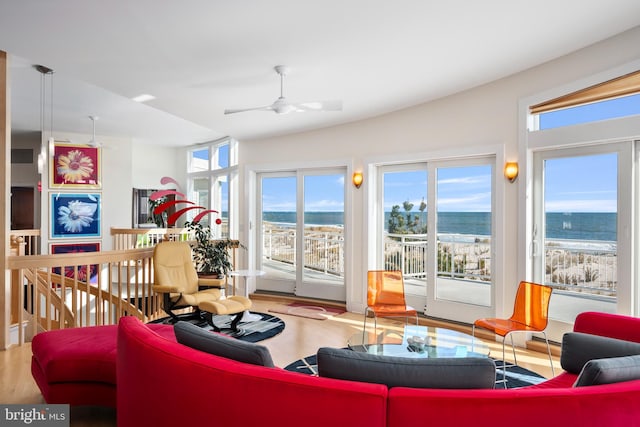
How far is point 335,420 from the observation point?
4.45 feet

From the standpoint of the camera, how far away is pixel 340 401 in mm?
1357

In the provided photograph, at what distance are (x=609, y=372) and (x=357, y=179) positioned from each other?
4.41 meters

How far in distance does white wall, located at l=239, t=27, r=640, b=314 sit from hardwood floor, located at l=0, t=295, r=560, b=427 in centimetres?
61

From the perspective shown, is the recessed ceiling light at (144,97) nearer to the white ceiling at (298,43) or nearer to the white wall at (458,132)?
the white ceiling at (298,43)

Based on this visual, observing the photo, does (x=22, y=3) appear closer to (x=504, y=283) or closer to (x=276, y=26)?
(x=276, y=26)

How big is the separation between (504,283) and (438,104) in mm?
2187

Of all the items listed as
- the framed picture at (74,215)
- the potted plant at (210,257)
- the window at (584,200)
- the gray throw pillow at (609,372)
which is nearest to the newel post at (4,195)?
Answer: the potted plant at (210,257)

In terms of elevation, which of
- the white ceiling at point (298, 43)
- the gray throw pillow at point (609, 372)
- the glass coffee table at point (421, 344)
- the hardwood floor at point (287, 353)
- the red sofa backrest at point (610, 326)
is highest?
the white ceiling at point (298, 43)

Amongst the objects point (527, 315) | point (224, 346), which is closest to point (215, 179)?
point (527, 315)

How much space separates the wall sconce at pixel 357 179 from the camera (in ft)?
18.7

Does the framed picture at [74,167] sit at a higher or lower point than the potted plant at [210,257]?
higher

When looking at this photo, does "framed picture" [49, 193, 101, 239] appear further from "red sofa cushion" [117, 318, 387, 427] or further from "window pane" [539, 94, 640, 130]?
"window pane" [539, 94, 640, 130]

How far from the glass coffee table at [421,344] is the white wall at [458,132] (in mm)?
1371

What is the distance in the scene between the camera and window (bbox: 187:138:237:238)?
8.71m
